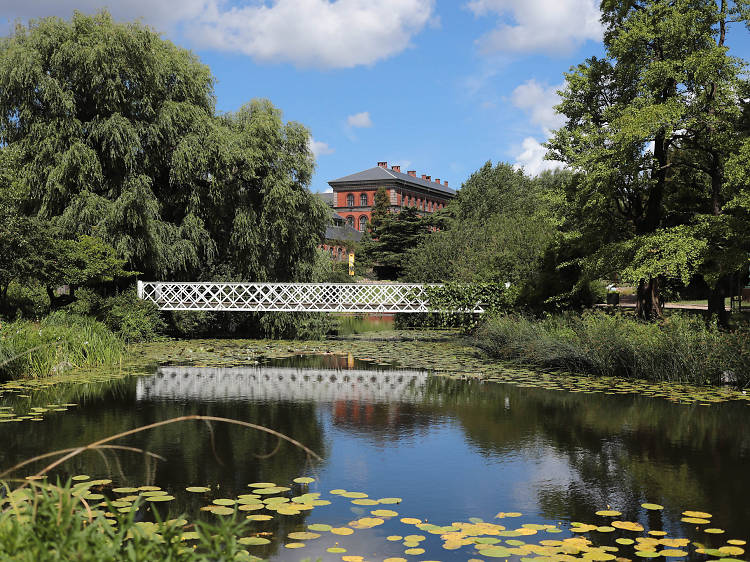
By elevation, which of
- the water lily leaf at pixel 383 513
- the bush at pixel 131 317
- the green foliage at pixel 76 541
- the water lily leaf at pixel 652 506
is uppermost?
the bush at pixel 131 317

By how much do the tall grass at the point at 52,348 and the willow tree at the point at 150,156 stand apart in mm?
5731

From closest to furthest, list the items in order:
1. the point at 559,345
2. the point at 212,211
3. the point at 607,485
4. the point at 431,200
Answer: the point at 607,485
the point at 559,345
the point at 212,211
the point at 431,200

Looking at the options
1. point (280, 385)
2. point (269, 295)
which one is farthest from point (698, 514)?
point (269, 295)

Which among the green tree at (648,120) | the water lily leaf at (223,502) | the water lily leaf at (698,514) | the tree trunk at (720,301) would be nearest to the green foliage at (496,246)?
the green tree at (648,120)

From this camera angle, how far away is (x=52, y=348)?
13.1 meters

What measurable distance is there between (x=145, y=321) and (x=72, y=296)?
7.16 feet

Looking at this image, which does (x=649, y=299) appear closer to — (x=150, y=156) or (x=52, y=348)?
(x=52, y=348)

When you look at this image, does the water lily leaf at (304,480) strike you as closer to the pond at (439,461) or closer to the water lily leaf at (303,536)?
the pond at (439,461)

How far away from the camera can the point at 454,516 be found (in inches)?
209

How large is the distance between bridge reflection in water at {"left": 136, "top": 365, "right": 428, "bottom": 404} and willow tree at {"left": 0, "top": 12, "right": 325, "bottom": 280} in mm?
8603

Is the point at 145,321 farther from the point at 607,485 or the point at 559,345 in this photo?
the point at 607,485

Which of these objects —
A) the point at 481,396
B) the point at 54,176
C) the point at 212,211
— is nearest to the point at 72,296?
the point at 54,176

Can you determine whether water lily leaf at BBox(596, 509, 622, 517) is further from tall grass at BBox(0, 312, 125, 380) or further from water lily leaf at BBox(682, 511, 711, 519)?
tall grass at BBox(0, 312, 125, 380)

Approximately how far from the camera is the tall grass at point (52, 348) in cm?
1200
